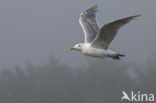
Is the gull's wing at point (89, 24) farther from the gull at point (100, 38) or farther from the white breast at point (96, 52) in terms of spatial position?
the white breast at point (96, 52)

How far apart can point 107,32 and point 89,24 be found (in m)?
2.77

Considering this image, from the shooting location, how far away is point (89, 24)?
1633 cm

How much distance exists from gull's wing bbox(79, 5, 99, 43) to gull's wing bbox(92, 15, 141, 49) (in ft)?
3.62

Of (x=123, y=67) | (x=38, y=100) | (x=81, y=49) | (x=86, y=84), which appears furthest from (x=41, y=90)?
(x=81, y=49)

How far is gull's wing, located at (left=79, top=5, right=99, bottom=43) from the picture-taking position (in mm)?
15539

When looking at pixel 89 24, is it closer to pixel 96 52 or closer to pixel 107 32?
pixel 96 52

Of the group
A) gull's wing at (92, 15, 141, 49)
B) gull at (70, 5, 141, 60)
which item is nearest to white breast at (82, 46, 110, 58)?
gull at (70, 5, 141, 60)

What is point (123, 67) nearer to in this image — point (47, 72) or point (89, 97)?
point (89, 97)


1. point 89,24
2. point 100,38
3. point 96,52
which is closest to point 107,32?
point 100,38

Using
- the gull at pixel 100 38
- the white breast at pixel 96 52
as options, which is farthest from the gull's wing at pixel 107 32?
the white breast at pixel 96 52

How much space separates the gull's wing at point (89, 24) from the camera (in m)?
15.5

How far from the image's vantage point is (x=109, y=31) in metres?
13.5

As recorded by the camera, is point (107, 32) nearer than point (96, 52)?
Yes

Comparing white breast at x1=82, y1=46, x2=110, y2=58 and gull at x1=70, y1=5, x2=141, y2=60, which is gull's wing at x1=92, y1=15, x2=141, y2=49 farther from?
white breast at x1=82, y1=46, x2=110, y2=58
